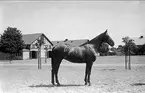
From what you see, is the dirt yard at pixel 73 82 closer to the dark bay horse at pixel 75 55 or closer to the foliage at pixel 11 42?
the dark bay horse at pixel 75 55

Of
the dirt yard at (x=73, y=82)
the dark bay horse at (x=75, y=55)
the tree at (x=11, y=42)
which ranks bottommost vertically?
the dirt yard at (x=73, y=82)

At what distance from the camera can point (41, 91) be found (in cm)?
802

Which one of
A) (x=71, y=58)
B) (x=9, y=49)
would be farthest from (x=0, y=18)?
(x=9, y=49)

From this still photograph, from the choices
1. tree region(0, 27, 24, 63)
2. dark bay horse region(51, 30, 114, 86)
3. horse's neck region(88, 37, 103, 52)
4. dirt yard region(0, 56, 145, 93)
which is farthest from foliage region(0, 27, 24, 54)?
horse's neck region(88, 37, 103, 52)

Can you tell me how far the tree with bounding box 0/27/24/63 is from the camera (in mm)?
45062

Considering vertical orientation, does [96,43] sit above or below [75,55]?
above

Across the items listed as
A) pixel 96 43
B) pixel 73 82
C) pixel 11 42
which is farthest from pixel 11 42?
pixel 96 43

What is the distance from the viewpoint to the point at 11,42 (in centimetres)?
4556

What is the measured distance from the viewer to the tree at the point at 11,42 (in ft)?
148

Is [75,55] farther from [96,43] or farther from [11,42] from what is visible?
[11,42]

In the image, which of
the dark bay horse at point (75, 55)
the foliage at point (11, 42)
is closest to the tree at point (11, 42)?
the foliage at point (11, 42)

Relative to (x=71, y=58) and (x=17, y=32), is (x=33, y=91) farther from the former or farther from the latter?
(x=17, y=32)

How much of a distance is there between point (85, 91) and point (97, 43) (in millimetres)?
3062

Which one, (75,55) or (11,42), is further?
(11,42)
